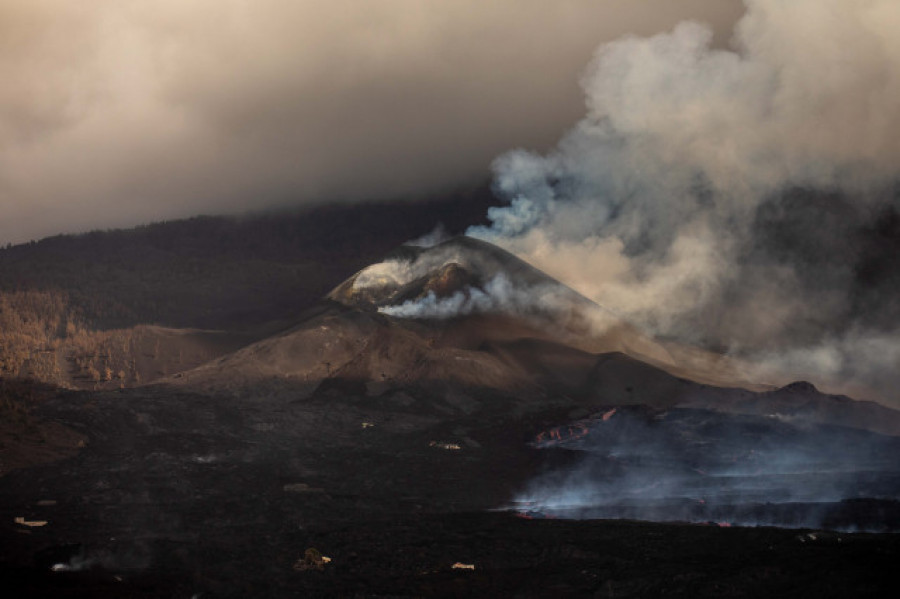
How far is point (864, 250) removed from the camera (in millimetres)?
135125

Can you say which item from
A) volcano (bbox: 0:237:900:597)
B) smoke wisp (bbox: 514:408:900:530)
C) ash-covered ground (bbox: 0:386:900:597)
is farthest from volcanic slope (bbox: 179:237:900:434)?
ash-covered ground (bbox: 0:386:900:597)

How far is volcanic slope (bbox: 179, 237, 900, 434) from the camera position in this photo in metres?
89.0

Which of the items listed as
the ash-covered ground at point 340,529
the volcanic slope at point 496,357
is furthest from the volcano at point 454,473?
the volcanic slope at point 496,357

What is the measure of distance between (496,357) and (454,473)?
140ft

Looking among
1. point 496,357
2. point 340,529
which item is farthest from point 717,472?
point 496,357

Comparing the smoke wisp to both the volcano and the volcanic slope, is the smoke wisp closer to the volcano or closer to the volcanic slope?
the volcano

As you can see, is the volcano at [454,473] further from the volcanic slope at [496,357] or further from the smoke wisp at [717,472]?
the volcanic slope at [496,357]

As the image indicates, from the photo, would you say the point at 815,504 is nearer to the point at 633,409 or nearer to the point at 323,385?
the point at 633,409

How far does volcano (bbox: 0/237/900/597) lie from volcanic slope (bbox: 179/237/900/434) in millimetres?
402

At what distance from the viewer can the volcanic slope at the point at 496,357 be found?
89.0 meters

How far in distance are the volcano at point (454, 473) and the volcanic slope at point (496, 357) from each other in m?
0.40

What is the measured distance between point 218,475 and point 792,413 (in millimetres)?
50112

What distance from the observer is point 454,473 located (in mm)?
60750

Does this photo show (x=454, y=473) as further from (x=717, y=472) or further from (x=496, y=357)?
(x=496, y=357)
